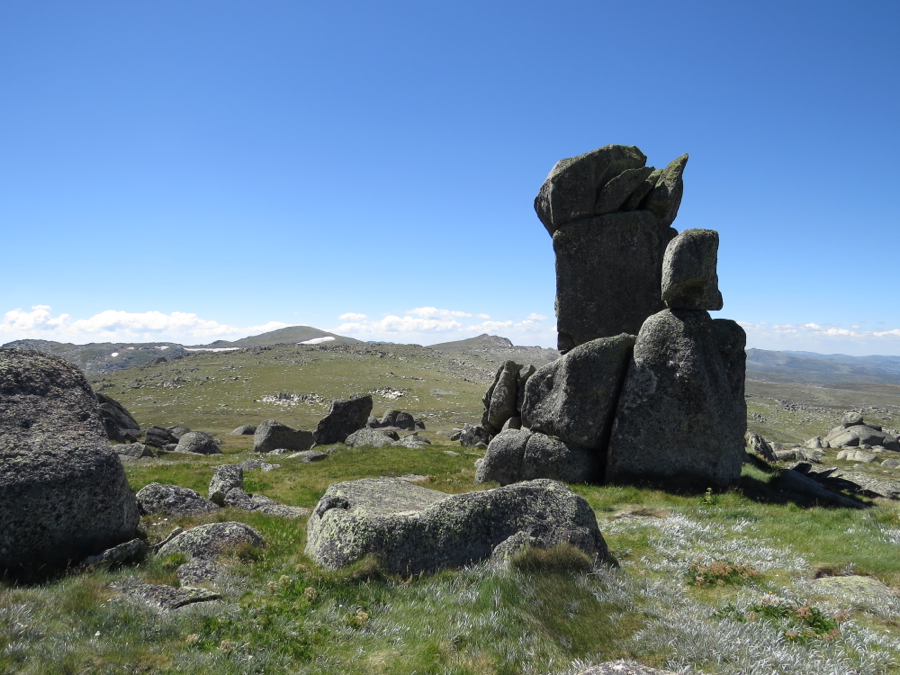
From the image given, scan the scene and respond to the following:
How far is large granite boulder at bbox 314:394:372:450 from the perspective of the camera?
6250 centimetres

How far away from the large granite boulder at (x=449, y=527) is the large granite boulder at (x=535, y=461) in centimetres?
1311

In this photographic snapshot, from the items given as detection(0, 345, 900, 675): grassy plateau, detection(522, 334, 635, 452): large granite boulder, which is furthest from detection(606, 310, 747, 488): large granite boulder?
detection(0, 345, 900, 675): grassy plateau

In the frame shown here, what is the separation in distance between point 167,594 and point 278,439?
51040 millimetres

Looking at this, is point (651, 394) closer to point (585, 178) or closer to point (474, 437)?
point (585, 178)

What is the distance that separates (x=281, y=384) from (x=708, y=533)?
7293 inches

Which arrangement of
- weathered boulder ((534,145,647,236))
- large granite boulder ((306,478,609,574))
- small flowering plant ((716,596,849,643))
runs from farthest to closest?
1. weathered boulder ((534,145,647,236))
2. large granite boulder ((306,478,609,574))
3. small flowering plant ((716,596,849,643))

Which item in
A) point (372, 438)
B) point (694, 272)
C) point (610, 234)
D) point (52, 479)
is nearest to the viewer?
point (52, 479)

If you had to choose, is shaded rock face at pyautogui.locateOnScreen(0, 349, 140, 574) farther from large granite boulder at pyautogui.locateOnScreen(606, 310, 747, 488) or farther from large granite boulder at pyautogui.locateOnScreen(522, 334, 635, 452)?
large granite boulder at pyautogui.locateOnScreen(606, 310, 747, 488)

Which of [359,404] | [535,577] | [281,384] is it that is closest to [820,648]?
[535,577]

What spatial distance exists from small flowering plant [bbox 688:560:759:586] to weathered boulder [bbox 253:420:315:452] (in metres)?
52.1

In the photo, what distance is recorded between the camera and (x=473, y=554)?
12.1 metres

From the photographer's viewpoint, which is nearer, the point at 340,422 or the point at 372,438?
the point at 372,438

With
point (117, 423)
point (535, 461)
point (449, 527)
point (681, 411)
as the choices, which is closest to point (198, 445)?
point (117, 423)

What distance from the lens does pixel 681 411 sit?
80.5ft
